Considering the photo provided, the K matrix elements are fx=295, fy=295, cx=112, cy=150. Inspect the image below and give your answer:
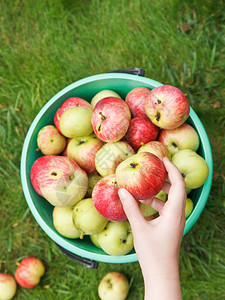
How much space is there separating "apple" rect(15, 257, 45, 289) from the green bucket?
0.49 meters

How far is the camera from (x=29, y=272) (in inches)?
86.0

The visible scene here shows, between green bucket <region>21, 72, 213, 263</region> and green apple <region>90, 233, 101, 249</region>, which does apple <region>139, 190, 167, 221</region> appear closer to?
green bucket <region>21, 72, 213, 263</region>

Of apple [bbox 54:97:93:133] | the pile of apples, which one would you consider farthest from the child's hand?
apple [bbox 54:97:93:133]

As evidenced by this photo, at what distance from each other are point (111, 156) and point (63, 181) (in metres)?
0.29

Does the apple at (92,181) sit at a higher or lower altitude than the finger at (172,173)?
lower

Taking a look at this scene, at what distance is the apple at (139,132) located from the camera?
5.57ft

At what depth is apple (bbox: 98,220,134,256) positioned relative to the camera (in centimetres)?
157

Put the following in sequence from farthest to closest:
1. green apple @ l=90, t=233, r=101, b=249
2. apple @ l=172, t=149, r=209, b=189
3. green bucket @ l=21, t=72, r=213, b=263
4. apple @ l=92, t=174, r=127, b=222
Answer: green apple @ l=90, t=233, r=101, b=249 → green bucket @ l=21, t=72, r=213, b=263 → apple @ l=172, t=149, r=209, b=189 → apple @ l=92, t=174, r=127, b=222

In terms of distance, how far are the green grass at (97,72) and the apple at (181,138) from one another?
61 cm

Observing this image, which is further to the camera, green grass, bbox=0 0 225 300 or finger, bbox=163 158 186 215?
green grass, bbox=0 0 225 300

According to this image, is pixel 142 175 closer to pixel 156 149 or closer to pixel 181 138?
pixel 156 149

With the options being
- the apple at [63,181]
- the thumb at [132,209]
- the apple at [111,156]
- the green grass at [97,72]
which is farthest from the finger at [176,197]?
the green grass at [97,72]

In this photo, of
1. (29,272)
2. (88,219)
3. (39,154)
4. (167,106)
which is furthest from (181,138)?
(29,272)

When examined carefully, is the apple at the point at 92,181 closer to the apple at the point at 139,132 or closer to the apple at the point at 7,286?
the apple at the point at 139,132
